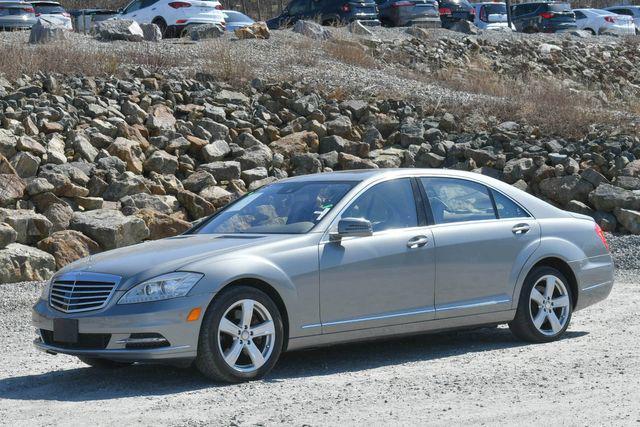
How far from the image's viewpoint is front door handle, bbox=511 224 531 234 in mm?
9328

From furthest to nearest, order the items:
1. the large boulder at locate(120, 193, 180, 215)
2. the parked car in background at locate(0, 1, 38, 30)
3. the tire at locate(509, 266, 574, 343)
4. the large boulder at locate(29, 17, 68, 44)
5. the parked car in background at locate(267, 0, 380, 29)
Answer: the parked car in background at locate(267, 0, 380, 29) → the parked car in background at locate(0, 1, 38, 30) → the large boulder at locate(29, 17, 68, 44) → the large boulder at locate(120, 193, 180, 215) → the tire at locate(509, 266, 574, 343)

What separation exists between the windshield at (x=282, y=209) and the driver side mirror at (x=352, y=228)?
22 cm

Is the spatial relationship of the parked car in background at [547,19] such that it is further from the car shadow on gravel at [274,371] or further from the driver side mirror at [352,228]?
the driver side mirror at [352,228]

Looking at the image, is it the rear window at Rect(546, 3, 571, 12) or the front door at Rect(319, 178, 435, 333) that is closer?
the front door at Rect(319, 178, 435, 333)

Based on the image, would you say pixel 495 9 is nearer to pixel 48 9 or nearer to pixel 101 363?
pixel 48 9

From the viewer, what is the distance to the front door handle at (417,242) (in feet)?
28.4

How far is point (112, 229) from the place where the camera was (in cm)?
1416

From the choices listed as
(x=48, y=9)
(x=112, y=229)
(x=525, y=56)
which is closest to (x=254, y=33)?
(x=525, y=56)

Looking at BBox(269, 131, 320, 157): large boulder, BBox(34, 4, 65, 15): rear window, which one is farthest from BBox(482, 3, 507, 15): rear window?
BBox(269, 131, 320, 157): large boulder

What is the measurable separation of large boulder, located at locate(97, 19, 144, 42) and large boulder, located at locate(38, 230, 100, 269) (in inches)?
465

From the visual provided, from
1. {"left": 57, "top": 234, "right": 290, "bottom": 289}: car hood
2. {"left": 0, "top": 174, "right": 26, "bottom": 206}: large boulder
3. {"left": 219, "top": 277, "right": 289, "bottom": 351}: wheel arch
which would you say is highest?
{"left": 57, "top": 234, "right": 290, "bottom": 289}: car hood

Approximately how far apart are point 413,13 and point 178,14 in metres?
7.80

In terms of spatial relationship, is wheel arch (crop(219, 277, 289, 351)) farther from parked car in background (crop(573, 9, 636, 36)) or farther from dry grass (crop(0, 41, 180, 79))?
parked car in background (crop(573, 9, 636, 36))

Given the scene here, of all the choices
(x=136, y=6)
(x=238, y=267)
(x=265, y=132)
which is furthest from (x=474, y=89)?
(x=238, y=267)
